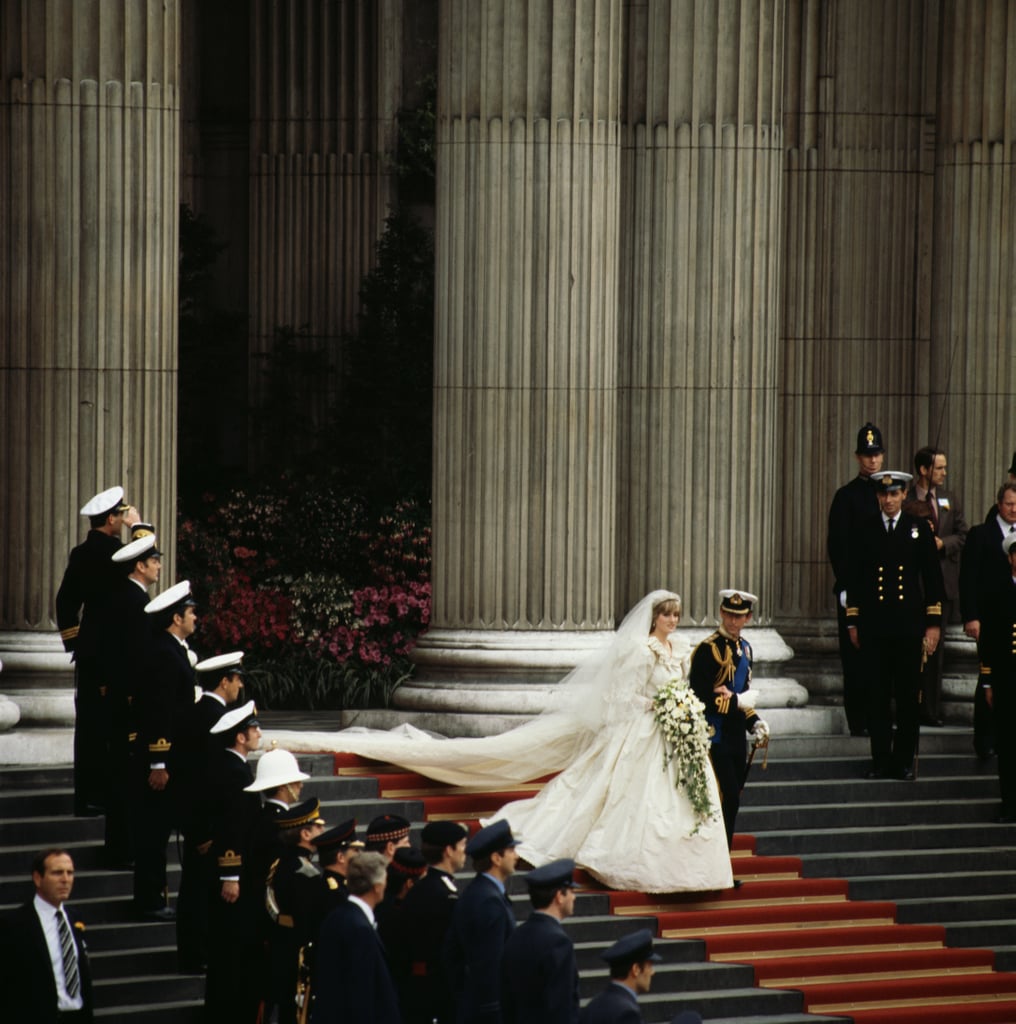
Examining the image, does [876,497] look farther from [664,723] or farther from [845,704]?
[664,723]

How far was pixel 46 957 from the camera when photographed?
11.3 meters

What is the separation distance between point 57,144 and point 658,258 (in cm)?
437

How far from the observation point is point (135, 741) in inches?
570

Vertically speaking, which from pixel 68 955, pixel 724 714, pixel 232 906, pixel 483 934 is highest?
pixel 724 714

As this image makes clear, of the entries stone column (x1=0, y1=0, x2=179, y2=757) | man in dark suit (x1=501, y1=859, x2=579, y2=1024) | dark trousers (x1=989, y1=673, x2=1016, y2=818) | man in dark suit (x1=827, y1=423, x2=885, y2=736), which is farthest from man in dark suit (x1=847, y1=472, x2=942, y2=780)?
man in dark suit (x1=501, y1=859, x2=579, y2=1024)

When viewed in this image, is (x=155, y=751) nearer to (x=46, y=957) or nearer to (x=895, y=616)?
(x=46, y=957)

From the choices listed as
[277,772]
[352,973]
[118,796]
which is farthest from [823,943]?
[352,973]

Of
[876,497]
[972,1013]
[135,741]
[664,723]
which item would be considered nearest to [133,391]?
[135,741]

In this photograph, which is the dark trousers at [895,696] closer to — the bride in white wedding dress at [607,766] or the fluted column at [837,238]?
the bride in white wedding dress at [607,766]

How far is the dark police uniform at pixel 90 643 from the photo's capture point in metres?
15.1

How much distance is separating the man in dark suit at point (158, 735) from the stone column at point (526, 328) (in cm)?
347

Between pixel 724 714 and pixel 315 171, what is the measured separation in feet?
30.2

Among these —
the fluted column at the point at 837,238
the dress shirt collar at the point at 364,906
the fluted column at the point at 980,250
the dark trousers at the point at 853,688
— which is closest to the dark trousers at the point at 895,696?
the dark trousers at the point at 853,688

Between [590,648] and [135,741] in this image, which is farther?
[590,648]
